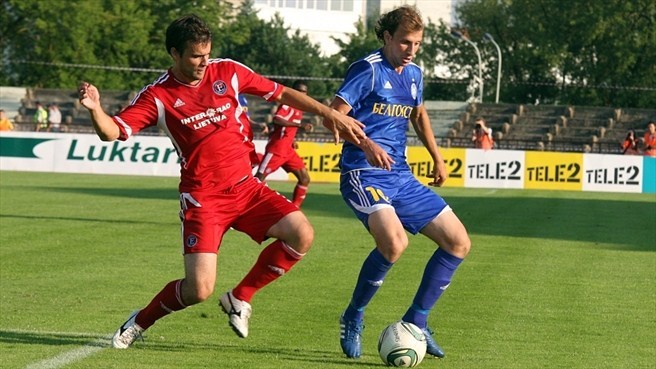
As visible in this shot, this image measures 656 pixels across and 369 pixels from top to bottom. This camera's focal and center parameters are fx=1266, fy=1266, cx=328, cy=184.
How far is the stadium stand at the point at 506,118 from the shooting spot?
54719 mm

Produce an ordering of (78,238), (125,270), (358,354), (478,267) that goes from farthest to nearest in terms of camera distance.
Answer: (78,238) < (478,267) < (125,270) < (358,354)

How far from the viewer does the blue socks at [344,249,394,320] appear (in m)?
8.26

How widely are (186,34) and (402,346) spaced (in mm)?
2325

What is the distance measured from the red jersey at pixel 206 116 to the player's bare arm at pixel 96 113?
409 mm

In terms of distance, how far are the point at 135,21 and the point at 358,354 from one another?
67262 mm

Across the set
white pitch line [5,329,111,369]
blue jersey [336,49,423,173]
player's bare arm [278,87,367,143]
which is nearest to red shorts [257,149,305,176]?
white pitch line [5,329,111,369]

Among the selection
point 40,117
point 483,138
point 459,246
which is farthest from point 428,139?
point 40,117

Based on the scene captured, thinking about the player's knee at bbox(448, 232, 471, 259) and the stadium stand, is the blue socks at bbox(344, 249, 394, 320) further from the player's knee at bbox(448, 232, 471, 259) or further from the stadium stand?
the stadium stand

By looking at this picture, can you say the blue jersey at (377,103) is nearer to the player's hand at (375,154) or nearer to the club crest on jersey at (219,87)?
the player's hand at (375,154)

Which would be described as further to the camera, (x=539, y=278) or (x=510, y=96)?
(x=510, y=96)

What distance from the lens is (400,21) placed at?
8.29 m

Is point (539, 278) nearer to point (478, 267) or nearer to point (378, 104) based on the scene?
point (478, 267)

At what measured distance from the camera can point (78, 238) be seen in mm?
16125

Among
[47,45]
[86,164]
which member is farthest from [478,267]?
[47,45]
